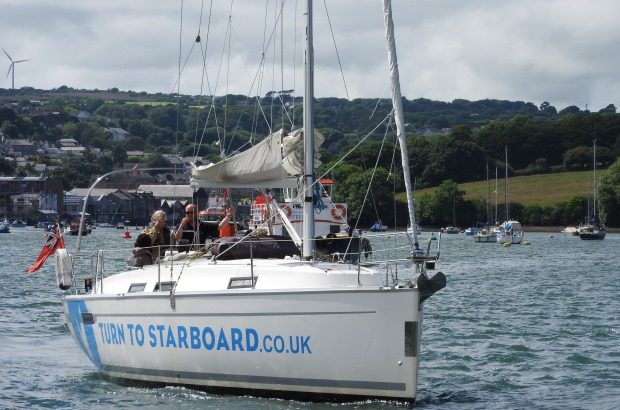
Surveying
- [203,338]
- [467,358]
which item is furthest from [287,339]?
[467,358]

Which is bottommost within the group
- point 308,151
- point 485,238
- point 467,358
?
point 467,358

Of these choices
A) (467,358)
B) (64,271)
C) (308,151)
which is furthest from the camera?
(467,358)

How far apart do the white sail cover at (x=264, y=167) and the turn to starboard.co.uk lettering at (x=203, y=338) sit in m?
3.04

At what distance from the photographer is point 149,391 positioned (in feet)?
70.7

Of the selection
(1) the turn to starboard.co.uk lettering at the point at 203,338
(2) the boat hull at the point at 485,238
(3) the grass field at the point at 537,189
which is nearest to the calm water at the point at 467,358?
(1) the turn to starboard.co.uk lettering at the point at 203,338

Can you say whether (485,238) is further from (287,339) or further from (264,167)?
(287,339)

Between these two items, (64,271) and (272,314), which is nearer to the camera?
(272,314)

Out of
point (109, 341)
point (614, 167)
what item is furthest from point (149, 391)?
point (614, 167)

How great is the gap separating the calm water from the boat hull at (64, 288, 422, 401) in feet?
1.19

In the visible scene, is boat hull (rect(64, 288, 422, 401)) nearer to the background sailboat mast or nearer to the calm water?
the calm water

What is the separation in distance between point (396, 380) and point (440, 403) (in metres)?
1.86

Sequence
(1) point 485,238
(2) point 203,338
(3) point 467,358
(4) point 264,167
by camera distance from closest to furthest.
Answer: (2) point 203,338, (4) point 264,167, (3) point 467,358, (1) point 485,238

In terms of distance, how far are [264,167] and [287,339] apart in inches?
158

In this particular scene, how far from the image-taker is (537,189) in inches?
7343
